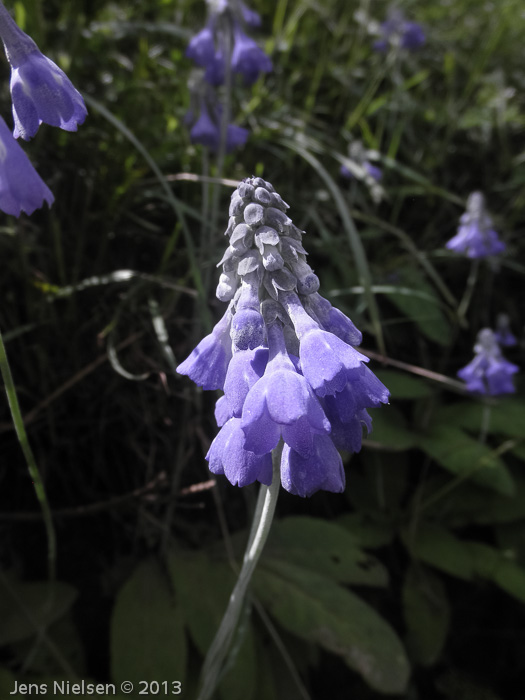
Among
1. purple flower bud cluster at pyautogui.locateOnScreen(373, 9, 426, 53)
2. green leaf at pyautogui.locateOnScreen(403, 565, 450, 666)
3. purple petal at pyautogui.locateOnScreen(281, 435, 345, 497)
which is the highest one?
purple flower bud cluster at pyautogui.locateOnScreen(373, 9, 426, 53)

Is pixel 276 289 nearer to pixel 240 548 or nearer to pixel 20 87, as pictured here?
pixel 20 87

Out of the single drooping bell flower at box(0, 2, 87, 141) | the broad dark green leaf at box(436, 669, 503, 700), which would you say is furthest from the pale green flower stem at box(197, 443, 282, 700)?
the broad dark green leaf at box(436, 669, 503, 700)

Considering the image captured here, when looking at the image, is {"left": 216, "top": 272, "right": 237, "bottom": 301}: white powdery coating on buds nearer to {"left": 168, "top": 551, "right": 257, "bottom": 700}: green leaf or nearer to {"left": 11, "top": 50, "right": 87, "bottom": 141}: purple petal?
{"left": 11, "top": 50, "right": 87, "bottom": 141}: purple petal

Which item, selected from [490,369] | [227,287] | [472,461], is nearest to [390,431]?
[472,461]

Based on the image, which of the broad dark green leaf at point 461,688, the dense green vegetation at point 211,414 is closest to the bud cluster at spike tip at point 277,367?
the dense green vegetation at point 211,414

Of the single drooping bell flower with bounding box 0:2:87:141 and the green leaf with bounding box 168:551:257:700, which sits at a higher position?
the single drooping bell flower with bounding box 0:2:87:141

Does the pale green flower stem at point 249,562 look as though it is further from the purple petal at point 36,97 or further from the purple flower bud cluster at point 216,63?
the purple flower bud cluster at point 216,63
